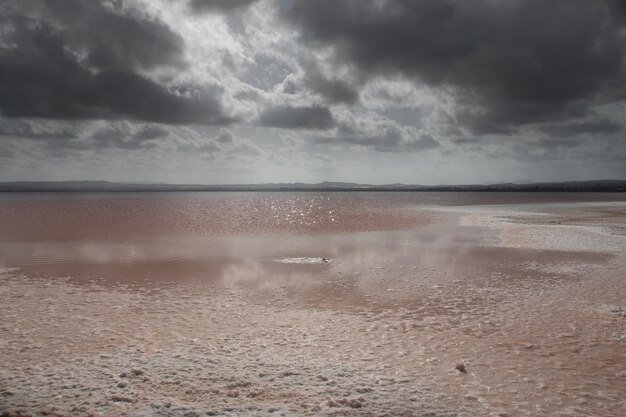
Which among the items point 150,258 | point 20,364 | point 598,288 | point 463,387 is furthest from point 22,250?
point 598,288

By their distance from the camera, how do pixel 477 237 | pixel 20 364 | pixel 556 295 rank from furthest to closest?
pixel 477 237, pixel 556 295, pixel 20 364

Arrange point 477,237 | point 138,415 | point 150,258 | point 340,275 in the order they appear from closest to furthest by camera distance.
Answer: point 138,415, point 340,275, point 150,258, point 477,237

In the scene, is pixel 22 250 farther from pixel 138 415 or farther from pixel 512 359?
pixel 512 359

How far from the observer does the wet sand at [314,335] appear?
6.61m

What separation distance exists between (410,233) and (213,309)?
2186 cm

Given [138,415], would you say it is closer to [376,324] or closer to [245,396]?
[245,396]

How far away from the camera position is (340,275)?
54.9 ft

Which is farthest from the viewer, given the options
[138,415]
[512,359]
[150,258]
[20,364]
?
[150,258]

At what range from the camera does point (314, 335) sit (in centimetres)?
973

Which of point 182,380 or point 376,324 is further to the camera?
point 376,324

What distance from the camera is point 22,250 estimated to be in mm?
22891

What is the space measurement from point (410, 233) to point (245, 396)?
85.6 feet

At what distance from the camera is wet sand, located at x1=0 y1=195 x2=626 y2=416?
6.61 m

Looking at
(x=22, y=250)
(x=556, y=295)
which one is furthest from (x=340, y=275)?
(x=22, y=250)
